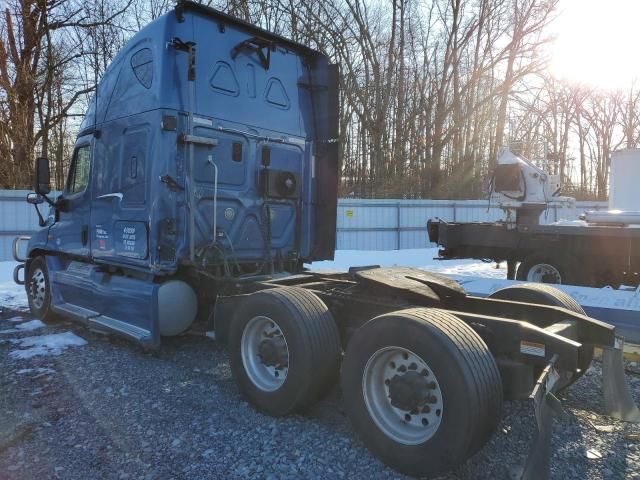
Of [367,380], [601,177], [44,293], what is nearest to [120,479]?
[367,380]

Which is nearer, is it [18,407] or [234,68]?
[18,407]

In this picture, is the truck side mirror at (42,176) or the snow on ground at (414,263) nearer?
the truck side mirror at (42,176)

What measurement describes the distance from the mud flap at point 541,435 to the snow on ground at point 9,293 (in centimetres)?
759

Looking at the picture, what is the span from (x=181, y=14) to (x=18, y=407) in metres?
3.77

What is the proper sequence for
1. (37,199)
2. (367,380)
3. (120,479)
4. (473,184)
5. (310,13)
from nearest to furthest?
(120,479) < (367,380) < (37,199) < (310,13) < (473,184)

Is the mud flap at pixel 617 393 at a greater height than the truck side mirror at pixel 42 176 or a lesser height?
lesser

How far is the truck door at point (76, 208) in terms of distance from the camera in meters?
6.07

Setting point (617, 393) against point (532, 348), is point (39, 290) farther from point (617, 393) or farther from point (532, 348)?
point (617, 393)

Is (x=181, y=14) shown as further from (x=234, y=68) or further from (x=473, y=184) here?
(x=473, y=184)

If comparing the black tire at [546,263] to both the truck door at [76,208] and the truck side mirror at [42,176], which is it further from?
the truck side mirror at [42,176]

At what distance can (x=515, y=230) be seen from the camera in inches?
369

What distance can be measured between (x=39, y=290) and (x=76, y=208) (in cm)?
144

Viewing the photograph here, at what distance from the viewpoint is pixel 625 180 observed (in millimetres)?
14289

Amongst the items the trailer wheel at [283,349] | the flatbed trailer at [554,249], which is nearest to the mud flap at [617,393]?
the trailer wheel at [283,349]
